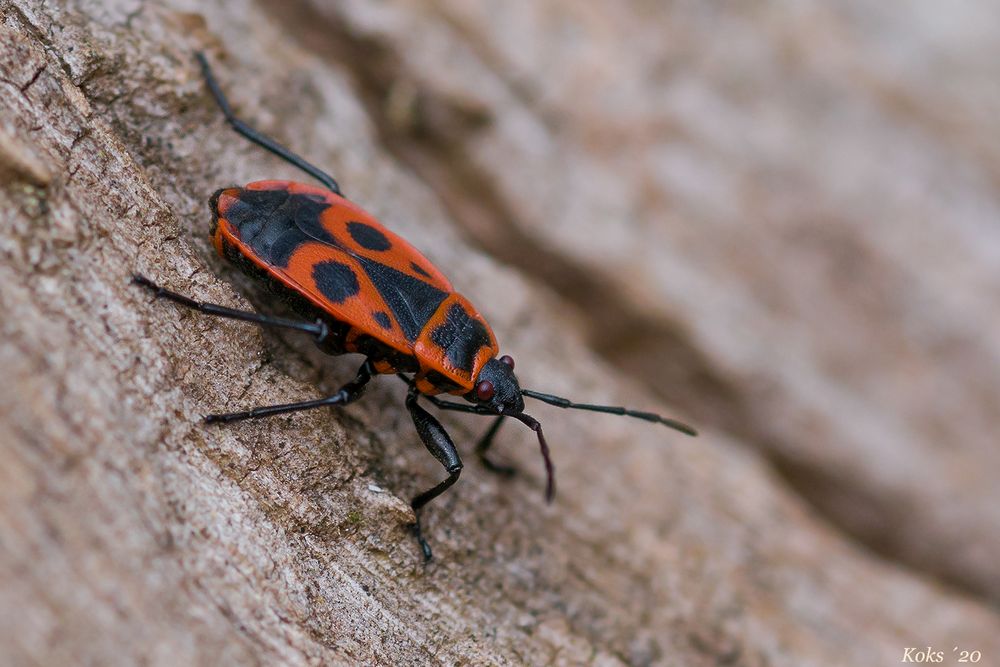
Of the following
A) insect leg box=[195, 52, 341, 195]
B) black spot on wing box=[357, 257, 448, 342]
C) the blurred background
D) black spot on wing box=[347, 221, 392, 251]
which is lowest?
black spot on wing box=[357, 257, 448, 342]

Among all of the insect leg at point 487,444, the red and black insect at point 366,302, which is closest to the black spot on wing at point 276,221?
the red and black insect at point 366,302

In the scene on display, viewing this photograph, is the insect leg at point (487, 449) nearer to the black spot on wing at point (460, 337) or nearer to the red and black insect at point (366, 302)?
the red and black insect at point (366, 302)

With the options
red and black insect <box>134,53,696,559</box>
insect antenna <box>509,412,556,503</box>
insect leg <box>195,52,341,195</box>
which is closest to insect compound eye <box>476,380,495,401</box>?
red and black insect <box>134,53,696,559</box>

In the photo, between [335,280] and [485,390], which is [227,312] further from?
[485,390]

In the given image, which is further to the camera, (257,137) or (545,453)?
(257,137)

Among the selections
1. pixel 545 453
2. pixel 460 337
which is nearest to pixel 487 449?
pixel 545 453

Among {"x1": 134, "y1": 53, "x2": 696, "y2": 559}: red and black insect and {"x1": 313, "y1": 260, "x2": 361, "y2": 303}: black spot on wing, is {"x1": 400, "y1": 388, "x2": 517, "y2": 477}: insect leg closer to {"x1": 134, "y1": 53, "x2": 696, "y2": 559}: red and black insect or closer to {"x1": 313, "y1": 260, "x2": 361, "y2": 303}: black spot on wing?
{"x1": 134, "y1": 53, "x2": 696, "y2": 559}: red and black insect
